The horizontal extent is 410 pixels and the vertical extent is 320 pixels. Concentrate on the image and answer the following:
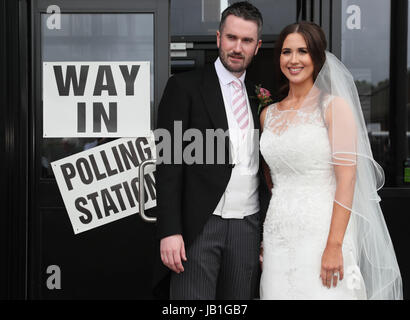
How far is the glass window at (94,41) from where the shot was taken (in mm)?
2596

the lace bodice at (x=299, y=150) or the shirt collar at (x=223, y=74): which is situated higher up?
the shirt collar at (x=223, y=74)

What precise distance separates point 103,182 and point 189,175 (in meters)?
0.93

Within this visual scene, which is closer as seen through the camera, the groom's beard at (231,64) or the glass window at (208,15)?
the groom's beard at (231,64)

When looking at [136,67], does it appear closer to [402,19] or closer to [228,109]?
[228,109]

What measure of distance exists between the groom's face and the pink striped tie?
A: 0.21 feet

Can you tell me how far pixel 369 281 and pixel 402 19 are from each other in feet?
5.11

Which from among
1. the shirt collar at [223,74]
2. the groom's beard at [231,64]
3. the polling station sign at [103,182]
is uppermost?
the groom's beard at [231,64]

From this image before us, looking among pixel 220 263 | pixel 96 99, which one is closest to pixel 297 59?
pixel 220 263

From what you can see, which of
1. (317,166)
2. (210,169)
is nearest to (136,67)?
(210,169)

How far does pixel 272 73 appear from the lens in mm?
3797

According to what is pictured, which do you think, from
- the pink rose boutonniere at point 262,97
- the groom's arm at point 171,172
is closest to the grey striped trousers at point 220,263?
the groom's arm at point 171,172

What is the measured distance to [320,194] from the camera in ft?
5.96

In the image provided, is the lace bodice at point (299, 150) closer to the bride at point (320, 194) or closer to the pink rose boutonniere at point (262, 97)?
the bride at point (320, 194)

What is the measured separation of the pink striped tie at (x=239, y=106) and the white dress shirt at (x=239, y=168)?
14mm
